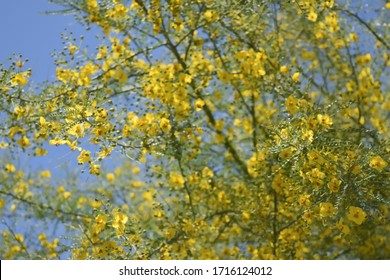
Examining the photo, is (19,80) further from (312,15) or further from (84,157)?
(312,15)

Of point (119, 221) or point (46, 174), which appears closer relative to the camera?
point (119, 221)

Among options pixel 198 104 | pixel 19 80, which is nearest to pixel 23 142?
pixel 19 80

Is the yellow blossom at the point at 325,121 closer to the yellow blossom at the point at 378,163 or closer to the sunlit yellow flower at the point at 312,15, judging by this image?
the yellow blossom at the point at 378,163

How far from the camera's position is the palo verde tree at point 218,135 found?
319cm

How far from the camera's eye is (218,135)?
439 cm

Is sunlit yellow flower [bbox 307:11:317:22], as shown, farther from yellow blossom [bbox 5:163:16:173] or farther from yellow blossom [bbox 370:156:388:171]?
yellow blossom [bbox 5:163:16:173]

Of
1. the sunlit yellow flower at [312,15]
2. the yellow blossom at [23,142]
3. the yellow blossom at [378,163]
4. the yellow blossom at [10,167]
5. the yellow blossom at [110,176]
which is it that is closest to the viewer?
the yellow blossom at [378,163]

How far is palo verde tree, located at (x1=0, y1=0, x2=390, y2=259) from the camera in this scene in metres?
3.19

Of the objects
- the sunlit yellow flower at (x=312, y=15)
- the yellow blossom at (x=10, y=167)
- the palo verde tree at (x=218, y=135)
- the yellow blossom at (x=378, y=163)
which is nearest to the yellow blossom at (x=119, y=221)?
the palo verde tree at (x=218, y=135)

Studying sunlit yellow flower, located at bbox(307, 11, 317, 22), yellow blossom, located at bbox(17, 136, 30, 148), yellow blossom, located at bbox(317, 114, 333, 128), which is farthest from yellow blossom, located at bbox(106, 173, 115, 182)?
yellow blossom, located at bbox(317, 114, 333, 128)

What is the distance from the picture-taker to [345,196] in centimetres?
309

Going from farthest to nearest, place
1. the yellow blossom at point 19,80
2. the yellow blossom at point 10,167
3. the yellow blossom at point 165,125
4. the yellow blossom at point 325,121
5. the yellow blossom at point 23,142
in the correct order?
the yellow blossom at point 10,167 < the yellow blossom at point 23,142 < the yellow blossom at point 165,125 < the yellow blossom at point 19,80 < the yellow blossom at point 325,121

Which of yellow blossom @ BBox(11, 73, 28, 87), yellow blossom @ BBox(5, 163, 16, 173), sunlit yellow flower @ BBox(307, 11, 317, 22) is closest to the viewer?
yellow blossom @ BBox(11, 73, 28, 87)
